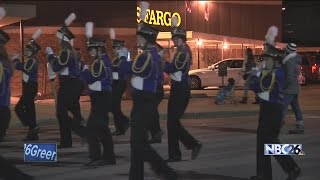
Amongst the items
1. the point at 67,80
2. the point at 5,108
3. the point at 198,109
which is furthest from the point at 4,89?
the point at 198,109

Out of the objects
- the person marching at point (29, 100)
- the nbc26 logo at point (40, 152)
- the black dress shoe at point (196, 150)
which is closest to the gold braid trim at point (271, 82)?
the black dress shoe at point (196, 150)

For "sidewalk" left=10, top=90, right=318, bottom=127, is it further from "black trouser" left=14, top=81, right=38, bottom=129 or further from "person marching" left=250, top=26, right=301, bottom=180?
"person marching" left=250, top=26, right=301, bottom=180

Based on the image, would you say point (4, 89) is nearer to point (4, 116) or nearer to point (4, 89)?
point (4, 89)

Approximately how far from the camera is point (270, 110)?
25.0 ft

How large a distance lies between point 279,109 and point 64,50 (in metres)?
4.05

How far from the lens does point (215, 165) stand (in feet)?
29.7

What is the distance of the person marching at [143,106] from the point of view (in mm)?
7199

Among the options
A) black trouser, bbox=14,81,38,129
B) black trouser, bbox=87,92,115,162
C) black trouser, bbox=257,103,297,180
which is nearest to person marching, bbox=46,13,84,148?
black trouser, bbox=87,92,115,162

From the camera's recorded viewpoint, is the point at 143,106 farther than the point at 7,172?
Yes

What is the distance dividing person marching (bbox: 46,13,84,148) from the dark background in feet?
178

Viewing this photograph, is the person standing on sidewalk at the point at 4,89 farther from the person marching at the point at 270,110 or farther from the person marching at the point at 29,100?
the person marching at the point at 29,100

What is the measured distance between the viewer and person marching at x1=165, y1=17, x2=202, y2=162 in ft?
30.1

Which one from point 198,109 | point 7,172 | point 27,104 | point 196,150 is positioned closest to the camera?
point 7,172

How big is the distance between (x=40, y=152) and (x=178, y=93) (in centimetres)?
230
